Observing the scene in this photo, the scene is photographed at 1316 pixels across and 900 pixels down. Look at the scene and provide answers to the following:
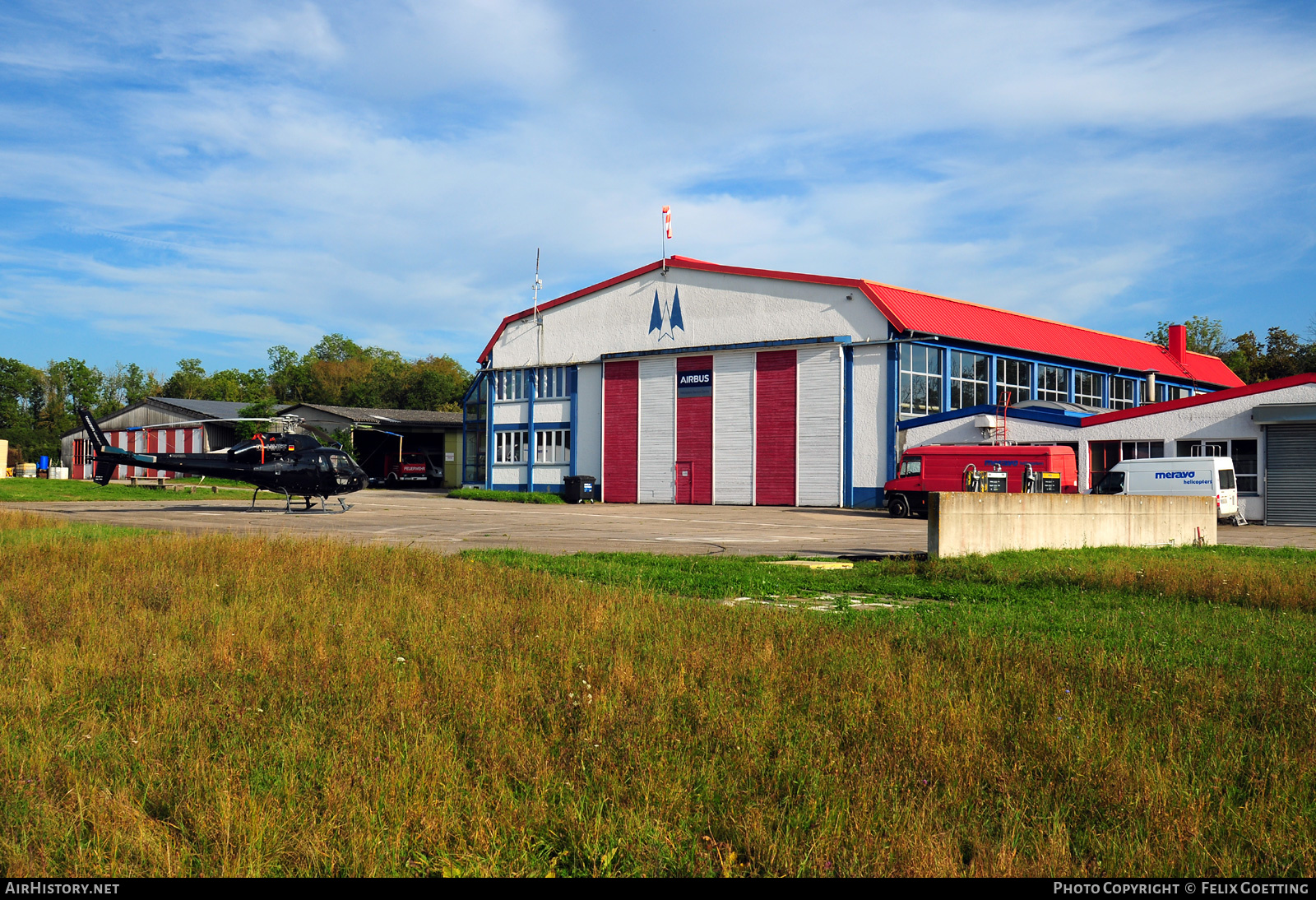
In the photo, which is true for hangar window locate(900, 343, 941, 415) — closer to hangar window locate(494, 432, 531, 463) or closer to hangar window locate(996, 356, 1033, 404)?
hangar window locate(996, 356, 1033, 404)

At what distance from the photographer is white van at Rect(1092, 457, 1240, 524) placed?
29.4 meters

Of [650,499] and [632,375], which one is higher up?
[632,375]

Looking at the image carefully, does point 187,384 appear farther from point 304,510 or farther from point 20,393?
point 304,510

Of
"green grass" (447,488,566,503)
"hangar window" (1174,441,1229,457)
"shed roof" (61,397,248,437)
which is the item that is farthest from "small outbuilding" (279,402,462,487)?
"hangar window" (1174,441,1229,457)

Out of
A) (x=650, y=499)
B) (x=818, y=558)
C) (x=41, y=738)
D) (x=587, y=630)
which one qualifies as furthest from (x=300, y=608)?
(x=650, y=499)

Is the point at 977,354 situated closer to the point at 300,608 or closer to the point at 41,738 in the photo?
the point at 300,608

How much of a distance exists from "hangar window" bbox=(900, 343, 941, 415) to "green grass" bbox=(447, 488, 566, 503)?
17164mm

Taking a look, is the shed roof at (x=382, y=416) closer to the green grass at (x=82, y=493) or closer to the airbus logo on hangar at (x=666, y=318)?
the green grass at (x=82, y=493)

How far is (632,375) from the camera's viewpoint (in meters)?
46.4

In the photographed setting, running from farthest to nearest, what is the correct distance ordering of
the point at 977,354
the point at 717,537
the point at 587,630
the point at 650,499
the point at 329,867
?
the point at 650,499 < the point at 977,354 < the point at 717,537 < the point at 587,630 < the point at 329,867

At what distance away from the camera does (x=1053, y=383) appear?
46375 mm

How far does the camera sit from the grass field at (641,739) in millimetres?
3691

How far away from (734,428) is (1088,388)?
1995cm

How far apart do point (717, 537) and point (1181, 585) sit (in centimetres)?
1158
